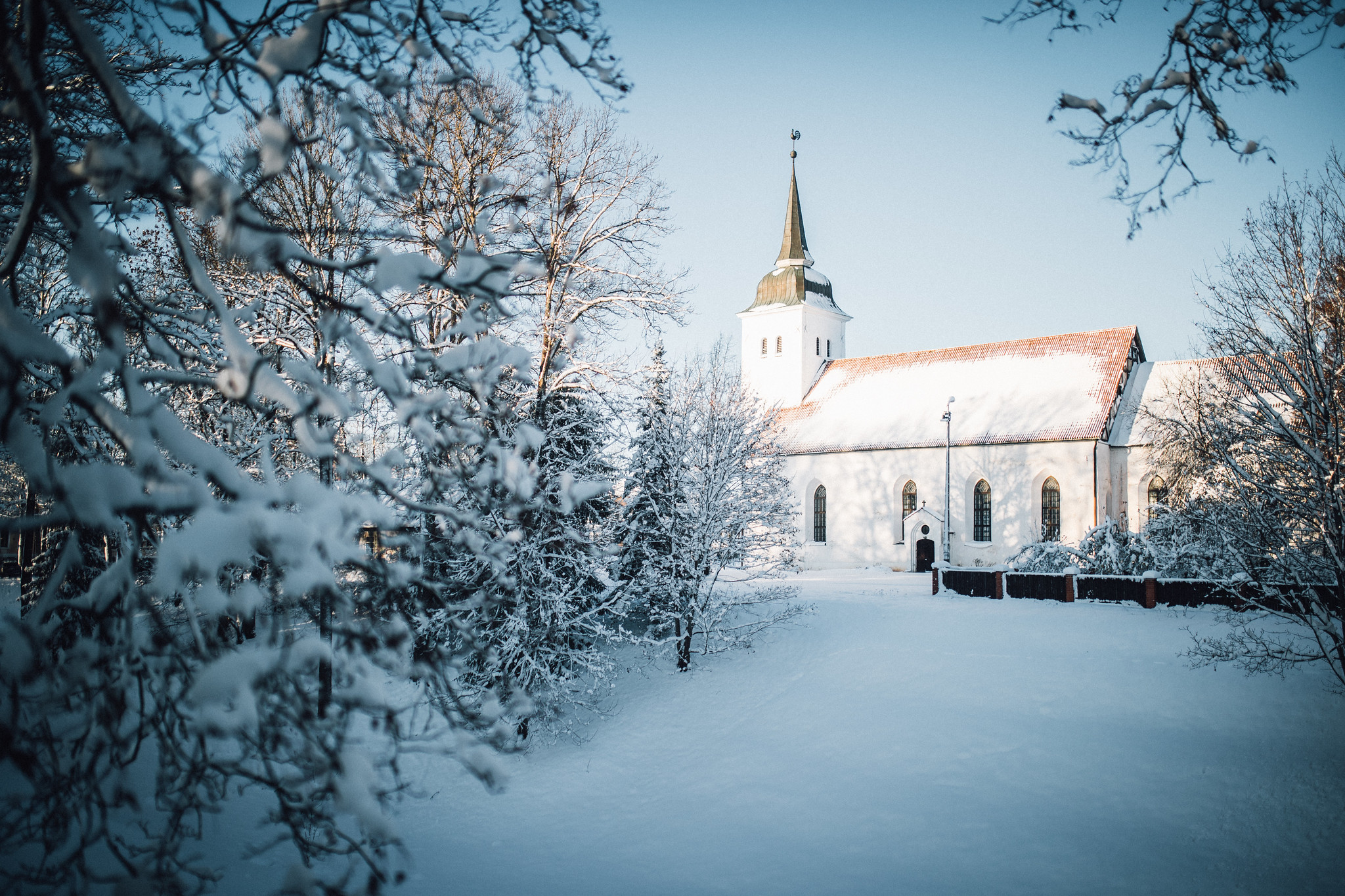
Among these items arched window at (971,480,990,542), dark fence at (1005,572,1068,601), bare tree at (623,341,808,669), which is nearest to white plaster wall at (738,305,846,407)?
arched window at (971,480,990,542)

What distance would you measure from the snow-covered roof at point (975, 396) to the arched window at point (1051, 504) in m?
1.91

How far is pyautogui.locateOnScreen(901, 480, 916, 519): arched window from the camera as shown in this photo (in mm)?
33000

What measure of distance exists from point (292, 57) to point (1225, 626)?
19.2m

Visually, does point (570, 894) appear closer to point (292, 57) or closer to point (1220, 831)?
point (1220, 831)

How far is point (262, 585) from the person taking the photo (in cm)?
210

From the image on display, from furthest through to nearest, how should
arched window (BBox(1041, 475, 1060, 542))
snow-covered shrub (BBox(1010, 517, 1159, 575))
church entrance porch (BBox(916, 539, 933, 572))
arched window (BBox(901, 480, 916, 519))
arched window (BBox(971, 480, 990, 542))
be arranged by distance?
1. arched window (BBox(901, 480, 916, 519))
2. arched window (BBox(971, 480, 990, 542))
3. church entrance porch (BBox(916, 539, 933, 572))
4. arched window (BBox(1041, 475, 1060, 542))
5. snow-covered shrub (BBox(1010, 517, 1159, 575))

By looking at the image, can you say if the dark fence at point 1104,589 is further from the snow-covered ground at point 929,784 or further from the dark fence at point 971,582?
the snow-covered ground at point 929,784

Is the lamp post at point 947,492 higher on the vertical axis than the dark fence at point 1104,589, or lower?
higher

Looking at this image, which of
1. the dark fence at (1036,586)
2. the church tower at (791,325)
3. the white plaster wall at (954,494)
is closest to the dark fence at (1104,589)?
the dark fence at (1036,586)

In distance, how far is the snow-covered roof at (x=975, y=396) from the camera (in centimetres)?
3011

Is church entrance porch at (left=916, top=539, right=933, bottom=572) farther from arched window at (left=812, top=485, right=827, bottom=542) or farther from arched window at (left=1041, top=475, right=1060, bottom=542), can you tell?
arched window at (left=812, top=485, right=827, bottom=542)

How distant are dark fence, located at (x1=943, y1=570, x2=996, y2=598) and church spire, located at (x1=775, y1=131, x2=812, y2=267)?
24721 millimetres

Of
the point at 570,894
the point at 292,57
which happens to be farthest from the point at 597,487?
the point at 570,894

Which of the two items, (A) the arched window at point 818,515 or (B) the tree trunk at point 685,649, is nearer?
(B) the tree trunk at point 685,649
